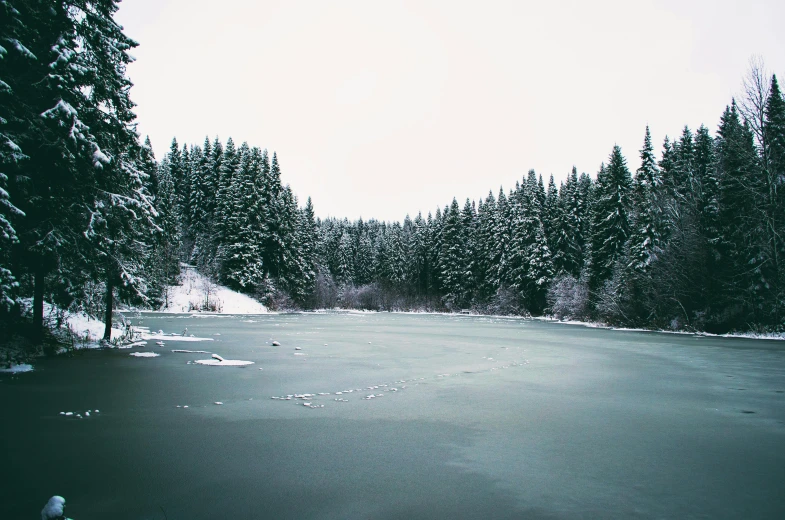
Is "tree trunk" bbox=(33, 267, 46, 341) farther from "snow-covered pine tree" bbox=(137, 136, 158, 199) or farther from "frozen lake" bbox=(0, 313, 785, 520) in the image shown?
"snow-covered pine tree" bbox=(137, 136, 158, 199)

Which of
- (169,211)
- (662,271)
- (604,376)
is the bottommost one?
(604,376)

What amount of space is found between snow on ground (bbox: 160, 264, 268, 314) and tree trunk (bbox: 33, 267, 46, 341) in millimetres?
36424

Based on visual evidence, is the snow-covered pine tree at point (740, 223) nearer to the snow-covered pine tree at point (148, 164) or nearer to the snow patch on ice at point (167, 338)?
the snow patch on ice at point (167, 338)

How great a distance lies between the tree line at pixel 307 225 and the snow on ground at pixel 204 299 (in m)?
1.46

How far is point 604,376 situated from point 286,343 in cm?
1369

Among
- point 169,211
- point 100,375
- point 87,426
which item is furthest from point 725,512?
point 169,211

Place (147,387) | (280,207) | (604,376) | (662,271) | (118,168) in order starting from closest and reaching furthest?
1. (147,387)
2. (604,376)
3. (118,168)
4. (662,271)
5. (280,207)

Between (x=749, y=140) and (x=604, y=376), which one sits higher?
(x=749, y=140)

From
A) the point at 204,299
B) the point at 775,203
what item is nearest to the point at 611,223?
Answer: the point at 775,203

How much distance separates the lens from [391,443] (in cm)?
702

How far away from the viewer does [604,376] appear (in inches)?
534

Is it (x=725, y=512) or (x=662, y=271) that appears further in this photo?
(x=662, y=271)

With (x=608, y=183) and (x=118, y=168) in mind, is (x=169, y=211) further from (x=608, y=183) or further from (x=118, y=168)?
(x=608, y=183)

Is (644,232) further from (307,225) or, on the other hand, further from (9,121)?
(307,225)
